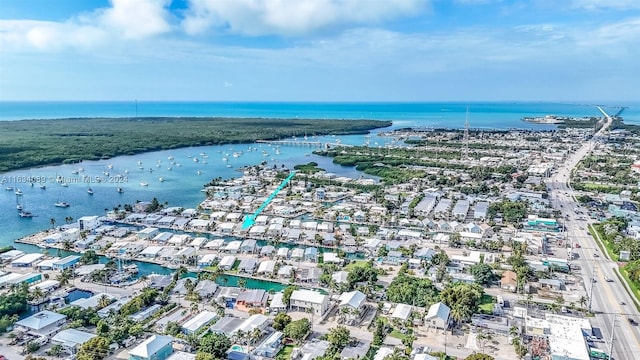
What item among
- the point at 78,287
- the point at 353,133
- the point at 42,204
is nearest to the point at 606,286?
the point at 78,287

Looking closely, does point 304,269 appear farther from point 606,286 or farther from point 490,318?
point 606,286

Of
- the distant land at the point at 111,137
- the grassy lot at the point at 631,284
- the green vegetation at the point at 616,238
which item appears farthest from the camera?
the distant land at the point at 111,137

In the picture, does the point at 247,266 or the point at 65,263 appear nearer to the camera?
the point at 65,263

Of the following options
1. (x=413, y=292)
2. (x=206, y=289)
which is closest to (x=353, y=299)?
(x=413, y=292)

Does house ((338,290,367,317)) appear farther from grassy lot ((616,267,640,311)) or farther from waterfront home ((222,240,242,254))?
grassy lot ((616,267,640,311))

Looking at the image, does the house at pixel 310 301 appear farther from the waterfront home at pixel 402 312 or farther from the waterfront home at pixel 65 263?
the waterfront home at pixel 65 263

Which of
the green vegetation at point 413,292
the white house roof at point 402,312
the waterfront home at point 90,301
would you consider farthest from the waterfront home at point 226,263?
the white house roof at point 402,312

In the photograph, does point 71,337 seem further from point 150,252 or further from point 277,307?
point 150,252
